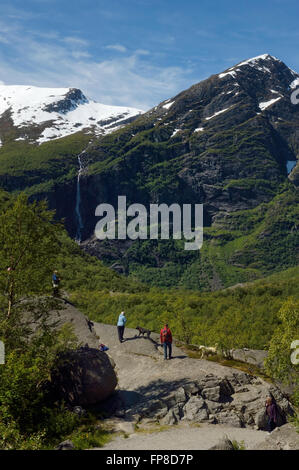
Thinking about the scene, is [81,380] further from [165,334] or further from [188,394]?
[165,334]

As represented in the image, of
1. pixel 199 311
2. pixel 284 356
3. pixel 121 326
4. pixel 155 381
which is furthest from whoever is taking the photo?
pixel 199 311

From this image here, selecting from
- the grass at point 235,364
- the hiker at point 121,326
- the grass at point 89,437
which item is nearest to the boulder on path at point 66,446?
the grass at point 89,437

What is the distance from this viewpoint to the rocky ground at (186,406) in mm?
19469

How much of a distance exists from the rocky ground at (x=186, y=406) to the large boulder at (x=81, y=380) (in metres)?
1.29

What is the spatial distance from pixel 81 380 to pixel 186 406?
7.00 meters

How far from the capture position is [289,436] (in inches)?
681

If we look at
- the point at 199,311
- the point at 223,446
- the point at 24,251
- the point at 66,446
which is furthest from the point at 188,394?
the point at 199,311

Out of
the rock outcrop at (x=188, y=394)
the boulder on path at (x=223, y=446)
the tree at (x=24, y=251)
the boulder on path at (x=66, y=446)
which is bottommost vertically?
the rock outcrop at (x=188, y=394)

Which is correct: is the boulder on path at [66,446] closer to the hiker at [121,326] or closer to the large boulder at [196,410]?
the large boulder at [196,410]

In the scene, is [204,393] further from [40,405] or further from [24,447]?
[24,447]

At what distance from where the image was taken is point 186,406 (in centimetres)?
2431

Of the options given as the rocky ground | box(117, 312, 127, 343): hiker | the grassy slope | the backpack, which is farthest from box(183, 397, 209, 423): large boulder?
the grassy slope

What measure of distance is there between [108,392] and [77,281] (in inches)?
2921

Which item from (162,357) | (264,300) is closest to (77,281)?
(264,300)
